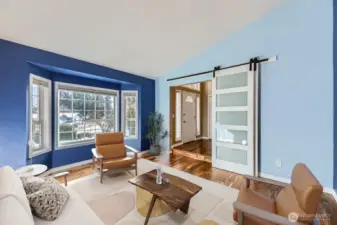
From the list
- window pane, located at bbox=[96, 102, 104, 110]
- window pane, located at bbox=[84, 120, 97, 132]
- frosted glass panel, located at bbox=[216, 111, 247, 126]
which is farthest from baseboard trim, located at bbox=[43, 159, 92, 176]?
frosted glass panel, located at bbox=[216, 111, 247, 126]

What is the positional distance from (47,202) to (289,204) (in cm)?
208

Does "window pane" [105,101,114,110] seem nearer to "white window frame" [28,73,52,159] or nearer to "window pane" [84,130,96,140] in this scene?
"window pane" [84,130,96,140]

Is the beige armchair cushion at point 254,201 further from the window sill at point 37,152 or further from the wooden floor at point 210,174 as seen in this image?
the window sill at point 37,152

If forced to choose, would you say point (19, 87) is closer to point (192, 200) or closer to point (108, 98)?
point (108, 98)

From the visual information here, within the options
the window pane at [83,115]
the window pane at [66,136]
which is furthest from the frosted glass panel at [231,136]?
the window pane at [66,136]

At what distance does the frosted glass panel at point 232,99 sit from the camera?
330 centimetres

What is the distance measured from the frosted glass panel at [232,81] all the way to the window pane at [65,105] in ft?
11.7

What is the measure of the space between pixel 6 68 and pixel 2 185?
221 centimetres

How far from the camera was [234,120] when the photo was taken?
3.44 m

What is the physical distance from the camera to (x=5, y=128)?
2.44 metres

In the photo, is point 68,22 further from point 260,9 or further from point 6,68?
point 260,9

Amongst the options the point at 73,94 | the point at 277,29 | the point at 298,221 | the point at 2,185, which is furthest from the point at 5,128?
the point at 277,29

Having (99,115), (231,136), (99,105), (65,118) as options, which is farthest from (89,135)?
(231,136)

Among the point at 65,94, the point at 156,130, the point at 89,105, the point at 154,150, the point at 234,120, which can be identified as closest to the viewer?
the point at 234,120
